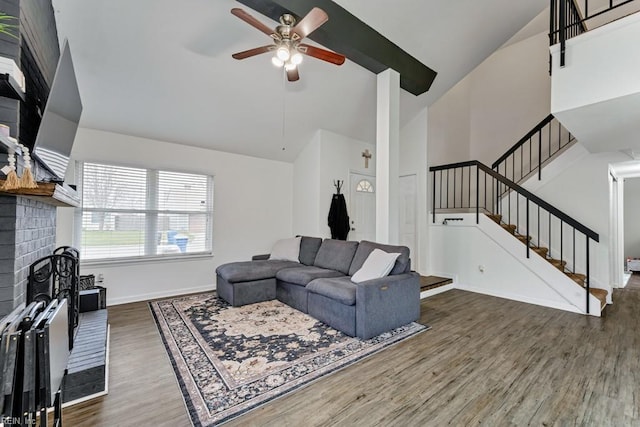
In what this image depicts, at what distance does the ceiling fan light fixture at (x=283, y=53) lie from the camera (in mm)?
2641

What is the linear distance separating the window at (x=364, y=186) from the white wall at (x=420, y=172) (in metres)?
0.84

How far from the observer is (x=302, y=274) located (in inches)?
152

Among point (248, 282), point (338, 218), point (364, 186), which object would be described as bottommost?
point (248, 282)

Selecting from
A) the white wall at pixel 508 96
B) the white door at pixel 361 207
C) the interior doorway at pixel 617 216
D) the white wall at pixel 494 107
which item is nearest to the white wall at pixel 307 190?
the white door at pixel 361 207

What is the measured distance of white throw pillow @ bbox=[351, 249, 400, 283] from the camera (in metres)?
3.30

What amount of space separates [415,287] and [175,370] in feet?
8.61

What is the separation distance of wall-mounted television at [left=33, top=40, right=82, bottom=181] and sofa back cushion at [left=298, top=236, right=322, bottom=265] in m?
3.16

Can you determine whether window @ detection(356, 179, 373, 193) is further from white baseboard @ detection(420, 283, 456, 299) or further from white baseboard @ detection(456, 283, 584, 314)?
white baseboard @ detection(456, 283, 584, 314)

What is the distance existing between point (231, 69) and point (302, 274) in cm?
283

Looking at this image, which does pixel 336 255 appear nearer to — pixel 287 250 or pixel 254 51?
pixel 287 250

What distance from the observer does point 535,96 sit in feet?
21.0

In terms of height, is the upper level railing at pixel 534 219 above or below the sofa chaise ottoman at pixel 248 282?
above

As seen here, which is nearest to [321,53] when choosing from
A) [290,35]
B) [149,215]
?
[290,35]

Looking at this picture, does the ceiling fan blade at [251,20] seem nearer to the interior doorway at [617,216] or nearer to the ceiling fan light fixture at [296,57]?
the ceiling fan light fixture at [296,57]
